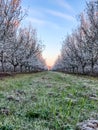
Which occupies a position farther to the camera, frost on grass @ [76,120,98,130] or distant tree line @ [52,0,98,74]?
distant tree line @ [52,0,98,74]

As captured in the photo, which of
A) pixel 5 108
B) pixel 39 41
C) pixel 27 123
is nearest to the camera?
pixel 27 123

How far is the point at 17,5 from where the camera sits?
36.5m

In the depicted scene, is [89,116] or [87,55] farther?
[87,55]

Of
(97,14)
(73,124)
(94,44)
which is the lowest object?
(73,124)

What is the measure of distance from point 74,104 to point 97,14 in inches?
1317

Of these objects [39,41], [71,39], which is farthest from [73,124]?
[39,41]

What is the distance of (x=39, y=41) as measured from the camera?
2813 inches

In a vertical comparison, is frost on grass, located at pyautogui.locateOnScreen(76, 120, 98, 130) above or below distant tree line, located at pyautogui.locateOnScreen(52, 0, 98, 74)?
below

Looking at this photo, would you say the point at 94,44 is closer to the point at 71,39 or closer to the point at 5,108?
the point at 71,39

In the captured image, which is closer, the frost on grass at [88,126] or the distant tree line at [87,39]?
the frost on grass at [88,126]

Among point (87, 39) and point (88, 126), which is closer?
point (88, 126)

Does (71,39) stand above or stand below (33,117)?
above

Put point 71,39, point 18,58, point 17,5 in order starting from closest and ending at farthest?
point 17,5 → point 18,58 → point 71,39

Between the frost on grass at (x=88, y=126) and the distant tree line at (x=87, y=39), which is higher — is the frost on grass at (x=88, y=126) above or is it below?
below
